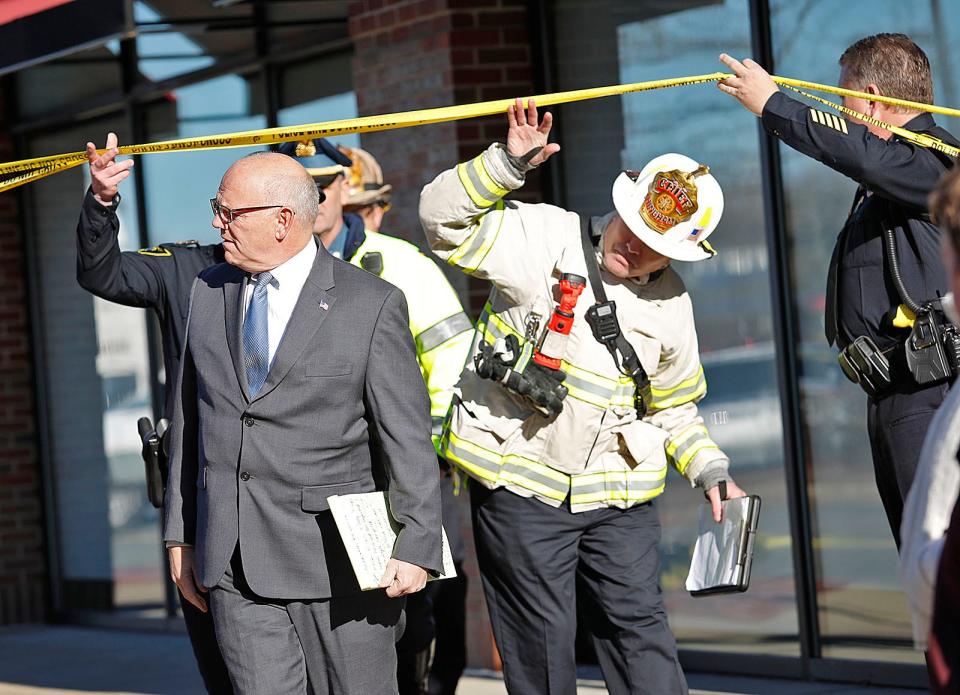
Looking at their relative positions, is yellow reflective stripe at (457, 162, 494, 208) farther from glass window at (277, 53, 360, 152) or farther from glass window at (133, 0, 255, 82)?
glass window at (133, 0, 255, 82)

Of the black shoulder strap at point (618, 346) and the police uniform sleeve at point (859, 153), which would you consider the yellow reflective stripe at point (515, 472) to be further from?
the police uniform sleeve at point (859, 153)

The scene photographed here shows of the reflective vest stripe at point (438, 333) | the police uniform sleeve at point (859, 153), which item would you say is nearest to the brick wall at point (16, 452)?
the reflective vest stripe at point (438, 333)

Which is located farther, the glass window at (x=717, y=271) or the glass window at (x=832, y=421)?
the glass window at (x=717, y=271)

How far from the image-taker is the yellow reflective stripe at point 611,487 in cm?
472

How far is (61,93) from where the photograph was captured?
34.6ft

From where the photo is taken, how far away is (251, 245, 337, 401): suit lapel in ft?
13.8

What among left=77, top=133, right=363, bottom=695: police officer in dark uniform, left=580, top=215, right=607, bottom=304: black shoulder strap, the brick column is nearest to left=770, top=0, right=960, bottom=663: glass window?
the brick column

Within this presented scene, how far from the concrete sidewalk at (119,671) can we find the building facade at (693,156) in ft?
0.52

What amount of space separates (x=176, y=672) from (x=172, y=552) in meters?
4.17

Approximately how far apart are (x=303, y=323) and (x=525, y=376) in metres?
0.72

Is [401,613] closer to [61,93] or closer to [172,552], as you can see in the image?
[172,552]

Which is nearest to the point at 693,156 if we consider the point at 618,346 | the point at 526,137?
the point at 618,346

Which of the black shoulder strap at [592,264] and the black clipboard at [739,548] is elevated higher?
the black shoulder strap at [592,264]

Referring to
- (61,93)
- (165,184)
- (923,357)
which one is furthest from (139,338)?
(923,357)
